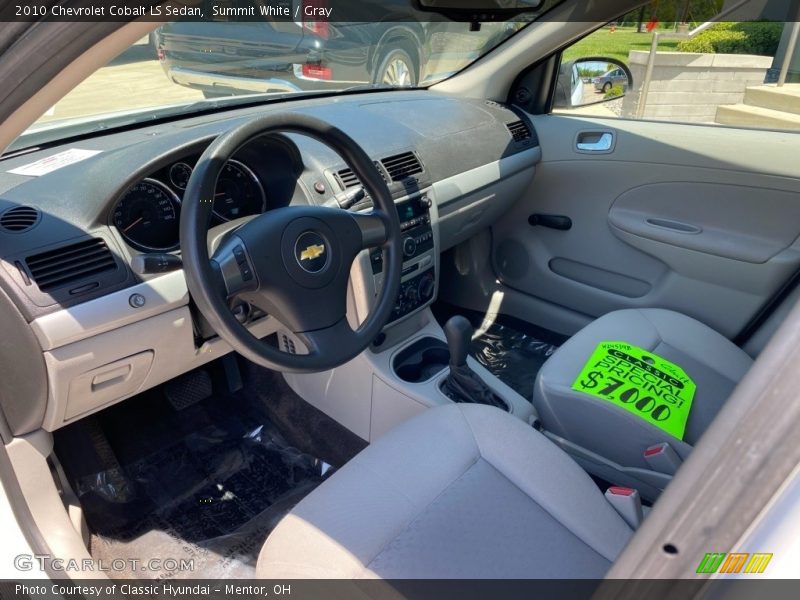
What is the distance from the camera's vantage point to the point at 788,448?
1.94 feet

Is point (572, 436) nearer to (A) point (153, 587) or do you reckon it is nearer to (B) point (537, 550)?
(B) point (537, 550)

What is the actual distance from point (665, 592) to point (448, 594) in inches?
Answer: 19.5

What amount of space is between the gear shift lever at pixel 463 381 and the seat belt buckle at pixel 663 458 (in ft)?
1.63

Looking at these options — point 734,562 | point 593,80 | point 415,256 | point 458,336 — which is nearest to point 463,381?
point 458,336

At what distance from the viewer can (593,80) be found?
2.67 m

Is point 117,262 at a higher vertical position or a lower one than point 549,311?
higher

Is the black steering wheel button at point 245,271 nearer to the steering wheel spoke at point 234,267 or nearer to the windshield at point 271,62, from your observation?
the steering wheel spoke at point 234,267

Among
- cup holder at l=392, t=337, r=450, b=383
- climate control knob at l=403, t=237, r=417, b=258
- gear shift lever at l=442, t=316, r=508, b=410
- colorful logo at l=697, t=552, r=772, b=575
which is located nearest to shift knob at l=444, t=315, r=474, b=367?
gear shift lever at l=442, t=316, r=508, b=410

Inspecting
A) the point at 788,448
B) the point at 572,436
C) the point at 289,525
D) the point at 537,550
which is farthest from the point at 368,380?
the point at 788,448

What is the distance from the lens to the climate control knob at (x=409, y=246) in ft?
6.75

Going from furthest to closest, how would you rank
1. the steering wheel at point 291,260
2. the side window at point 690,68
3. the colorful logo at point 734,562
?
the side window at point 690,68 → the steering wheel at point 291,260 → the colorful logo at point 734,562

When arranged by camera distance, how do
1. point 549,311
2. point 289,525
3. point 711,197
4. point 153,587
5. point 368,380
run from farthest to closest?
point 549,311
point 711,197
point 368,380
point 153,587
point 289,525

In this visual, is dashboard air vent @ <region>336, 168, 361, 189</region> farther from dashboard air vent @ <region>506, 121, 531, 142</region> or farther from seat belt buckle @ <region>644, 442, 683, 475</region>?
seat belt buckle @ <region>644, 442, 683, 475</region>

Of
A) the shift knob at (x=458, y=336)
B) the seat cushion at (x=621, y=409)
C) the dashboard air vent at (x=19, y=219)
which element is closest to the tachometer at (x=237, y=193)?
the dashboard air vent at (x=19, y=219)
